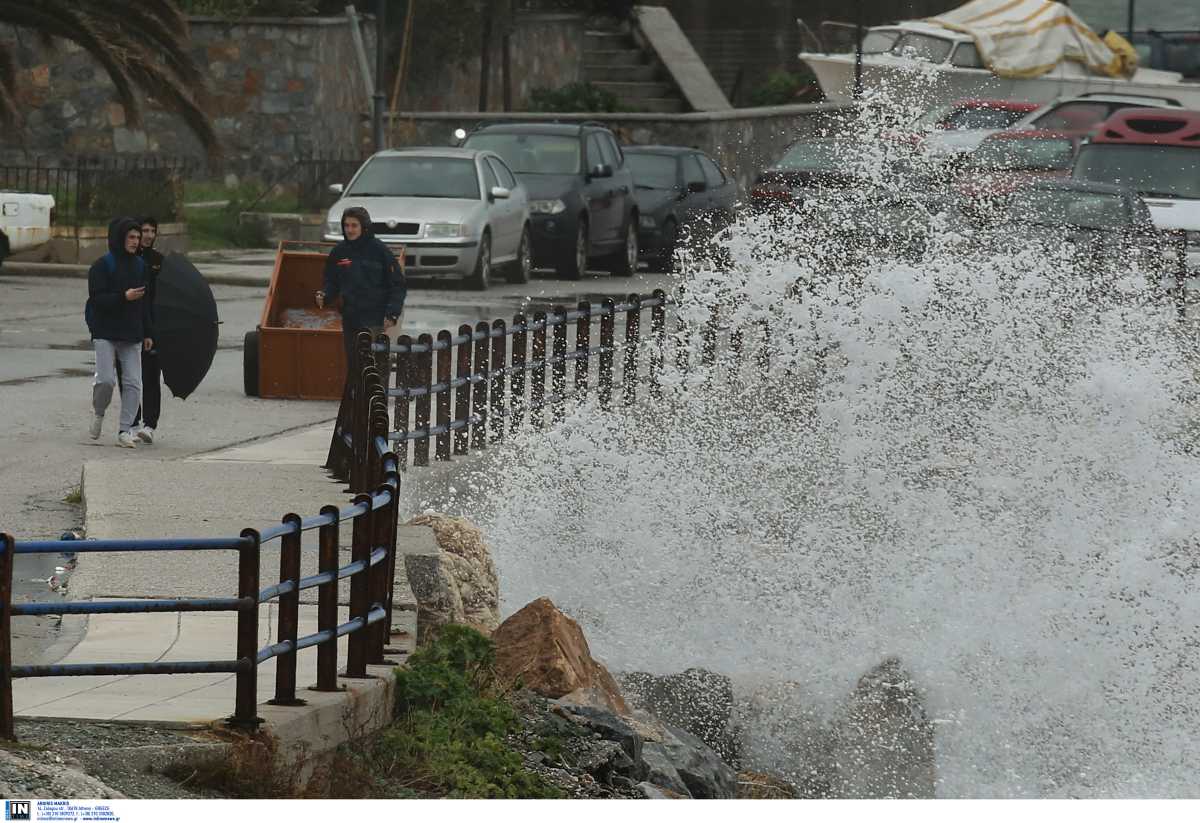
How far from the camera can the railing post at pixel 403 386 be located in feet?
45.0

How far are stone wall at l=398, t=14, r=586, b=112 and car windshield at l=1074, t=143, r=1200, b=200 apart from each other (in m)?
15.8

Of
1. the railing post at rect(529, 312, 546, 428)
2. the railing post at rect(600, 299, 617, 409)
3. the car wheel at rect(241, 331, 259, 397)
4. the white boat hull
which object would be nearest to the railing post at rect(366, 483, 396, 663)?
the railing post at rect(529, 312, 546, 428)

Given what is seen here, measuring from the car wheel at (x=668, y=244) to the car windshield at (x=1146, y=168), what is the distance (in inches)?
247

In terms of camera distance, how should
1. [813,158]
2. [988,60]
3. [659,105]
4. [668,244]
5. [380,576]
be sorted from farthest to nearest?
1. [988,60]
2. [659,105]
3. [668,244]
4. [813,158]
5. [380,576]

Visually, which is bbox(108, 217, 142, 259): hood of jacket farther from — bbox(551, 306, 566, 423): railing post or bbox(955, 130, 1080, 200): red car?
bbox(955, 130, 1080, 200): red car

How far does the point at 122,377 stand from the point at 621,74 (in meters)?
30.4

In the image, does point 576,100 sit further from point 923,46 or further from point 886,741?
point 886,741

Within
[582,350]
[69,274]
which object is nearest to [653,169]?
[69,274]

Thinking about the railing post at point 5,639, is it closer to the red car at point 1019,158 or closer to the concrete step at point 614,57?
the red car at point 1019,158

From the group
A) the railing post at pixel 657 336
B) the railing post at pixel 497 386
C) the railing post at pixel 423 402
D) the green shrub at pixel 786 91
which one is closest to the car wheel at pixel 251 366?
the railing post at pixel 497 386

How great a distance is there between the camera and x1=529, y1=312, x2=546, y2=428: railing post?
1546 cm

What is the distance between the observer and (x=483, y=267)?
26.1m

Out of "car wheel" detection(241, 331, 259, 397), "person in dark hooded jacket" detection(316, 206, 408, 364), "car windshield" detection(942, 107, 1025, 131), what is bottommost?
"car wheel" detection(241, 331, 259, 397)

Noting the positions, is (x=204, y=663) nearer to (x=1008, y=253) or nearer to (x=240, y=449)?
(x=240, y=449)
